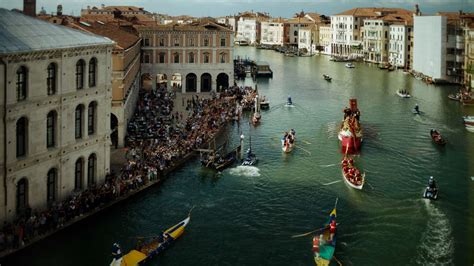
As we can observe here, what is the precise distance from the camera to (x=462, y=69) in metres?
51.1

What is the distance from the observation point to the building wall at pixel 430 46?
52906mm

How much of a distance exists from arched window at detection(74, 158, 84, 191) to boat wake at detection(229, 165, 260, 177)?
6.54 m

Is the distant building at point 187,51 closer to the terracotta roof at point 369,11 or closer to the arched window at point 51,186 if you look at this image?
the arched window at point 51,186

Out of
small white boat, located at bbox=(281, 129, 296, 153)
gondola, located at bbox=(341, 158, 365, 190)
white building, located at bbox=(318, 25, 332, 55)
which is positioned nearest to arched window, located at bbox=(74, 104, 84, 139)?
gondola, located at bbox=(341, 158, 365, 190)

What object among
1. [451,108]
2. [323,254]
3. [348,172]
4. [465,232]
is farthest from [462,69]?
[323,254]

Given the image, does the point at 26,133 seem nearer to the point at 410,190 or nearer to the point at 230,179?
the point at 230,179

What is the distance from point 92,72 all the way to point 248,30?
108354 millimetres

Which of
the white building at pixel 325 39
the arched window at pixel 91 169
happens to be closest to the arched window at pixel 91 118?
the arched window at pixel 91 169

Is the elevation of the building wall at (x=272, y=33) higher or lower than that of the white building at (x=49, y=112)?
higher

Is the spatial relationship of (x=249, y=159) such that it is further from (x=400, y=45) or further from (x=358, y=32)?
(x=358, y=32)

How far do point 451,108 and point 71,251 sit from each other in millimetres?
30102

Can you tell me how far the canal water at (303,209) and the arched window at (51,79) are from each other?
3.66m

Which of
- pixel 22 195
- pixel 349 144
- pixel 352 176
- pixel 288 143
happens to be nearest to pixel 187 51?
pixel 288 143

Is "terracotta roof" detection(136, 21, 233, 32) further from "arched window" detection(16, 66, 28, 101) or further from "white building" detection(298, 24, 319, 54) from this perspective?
"white building" detection(298, 24, 319, 54)
